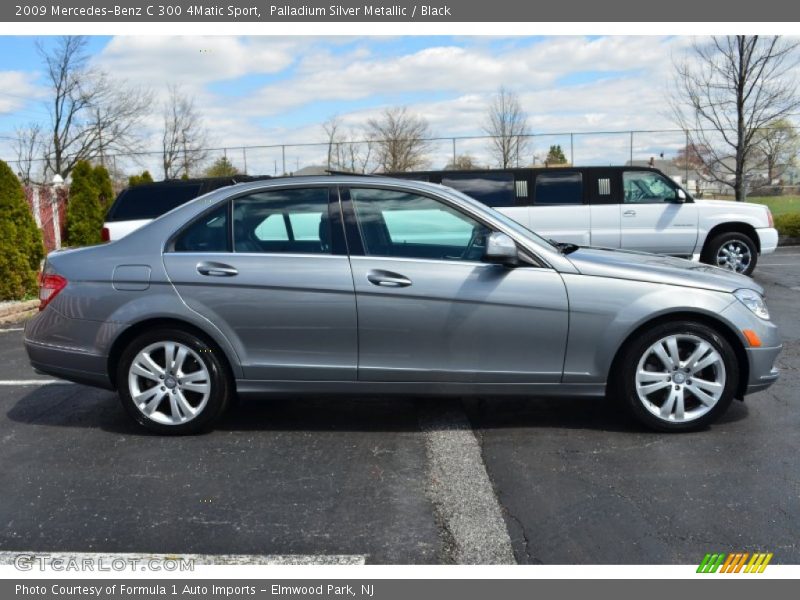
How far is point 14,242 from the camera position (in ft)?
35.6

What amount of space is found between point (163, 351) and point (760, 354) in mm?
3703

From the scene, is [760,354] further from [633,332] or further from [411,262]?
[411,262]

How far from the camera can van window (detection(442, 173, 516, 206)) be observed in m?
11.9

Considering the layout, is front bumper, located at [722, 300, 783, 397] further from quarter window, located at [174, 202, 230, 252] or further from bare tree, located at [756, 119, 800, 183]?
bare tree, located at [756, 119, 800, 183]

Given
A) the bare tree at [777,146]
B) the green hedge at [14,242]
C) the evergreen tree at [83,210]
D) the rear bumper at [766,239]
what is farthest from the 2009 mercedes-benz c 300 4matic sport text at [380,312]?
the bare tree at [777,146]

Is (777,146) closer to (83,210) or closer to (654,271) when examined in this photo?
(83,210)

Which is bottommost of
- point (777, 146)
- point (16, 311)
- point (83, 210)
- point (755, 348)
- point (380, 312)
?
point (16, 311)

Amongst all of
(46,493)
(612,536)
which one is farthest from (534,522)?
(46,493)

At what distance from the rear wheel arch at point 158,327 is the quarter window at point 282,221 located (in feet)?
1.90

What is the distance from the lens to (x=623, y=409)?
458 centimetres

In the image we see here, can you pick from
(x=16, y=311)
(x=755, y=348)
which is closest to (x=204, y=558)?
(x=755, y=348)

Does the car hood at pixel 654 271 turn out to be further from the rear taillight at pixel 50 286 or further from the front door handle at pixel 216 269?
the rear taillight at pixel 50 286

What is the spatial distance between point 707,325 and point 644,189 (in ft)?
25.8

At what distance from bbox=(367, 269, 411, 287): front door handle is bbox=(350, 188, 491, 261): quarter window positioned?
16 cm
